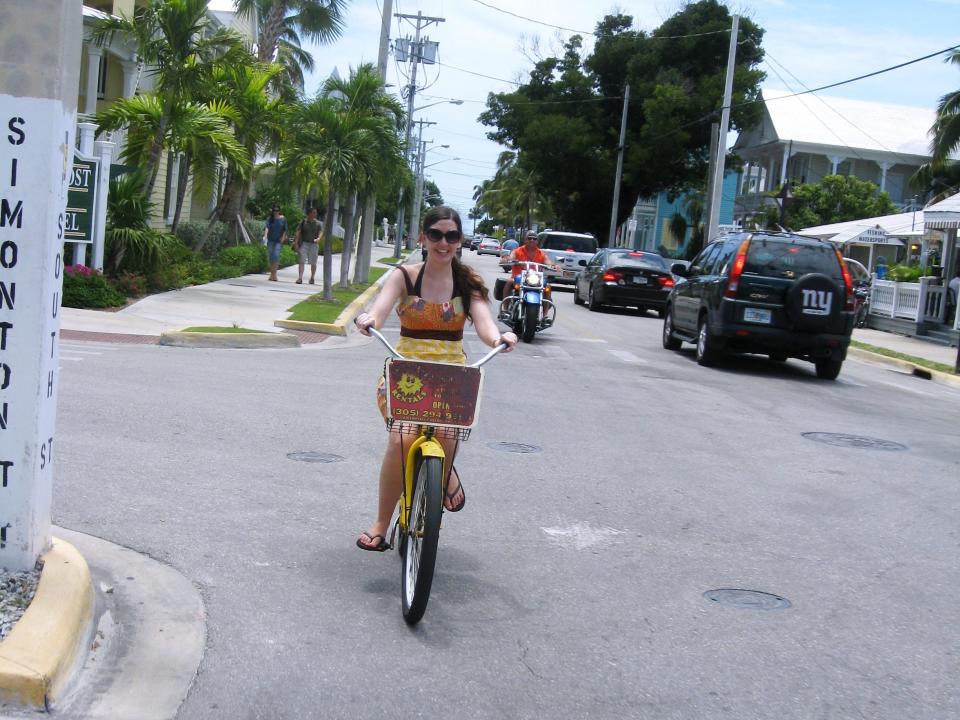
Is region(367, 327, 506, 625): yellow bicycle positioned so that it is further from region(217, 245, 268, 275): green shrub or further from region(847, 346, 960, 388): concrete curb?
region(217, 245, 268, 275): green shrub

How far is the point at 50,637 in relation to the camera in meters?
4.10

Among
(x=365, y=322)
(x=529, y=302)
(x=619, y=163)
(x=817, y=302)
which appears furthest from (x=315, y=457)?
(x=619, y=163)

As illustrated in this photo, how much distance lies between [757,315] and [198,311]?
8.37 meters

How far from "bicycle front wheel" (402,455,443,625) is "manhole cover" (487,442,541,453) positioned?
3748 mm

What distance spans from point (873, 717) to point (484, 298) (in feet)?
8.63

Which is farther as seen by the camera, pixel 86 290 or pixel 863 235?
pixel 863 235

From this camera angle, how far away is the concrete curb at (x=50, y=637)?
3.83 metres

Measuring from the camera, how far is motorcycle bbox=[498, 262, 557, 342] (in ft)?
57.7

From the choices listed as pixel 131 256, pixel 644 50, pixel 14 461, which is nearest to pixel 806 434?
pixel 14 461

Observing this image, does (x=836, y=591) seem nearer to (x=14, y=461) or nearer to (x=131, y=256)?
(x=14, y=461)

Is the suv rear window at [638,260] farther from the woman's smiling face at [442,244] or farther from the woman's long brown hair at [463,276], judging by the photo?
the woman's smiling face at [442,244]

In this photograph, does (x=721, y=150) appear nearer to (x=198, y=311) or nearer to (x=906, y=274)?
(x=906, y=274)

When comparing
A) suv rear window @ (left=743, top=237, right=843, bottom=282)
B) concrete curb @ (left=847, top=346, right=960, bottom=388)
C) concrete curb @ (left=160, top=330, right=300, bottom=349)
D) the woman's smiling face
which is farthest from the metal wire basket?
concrete curb @ (left=847, top=346, right=960, bottom=388)

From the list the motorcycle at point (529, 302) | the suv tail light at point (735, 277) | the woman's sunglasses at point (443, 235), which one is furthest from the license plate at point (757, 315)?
the woman's sunglasses at point (443, 235)
